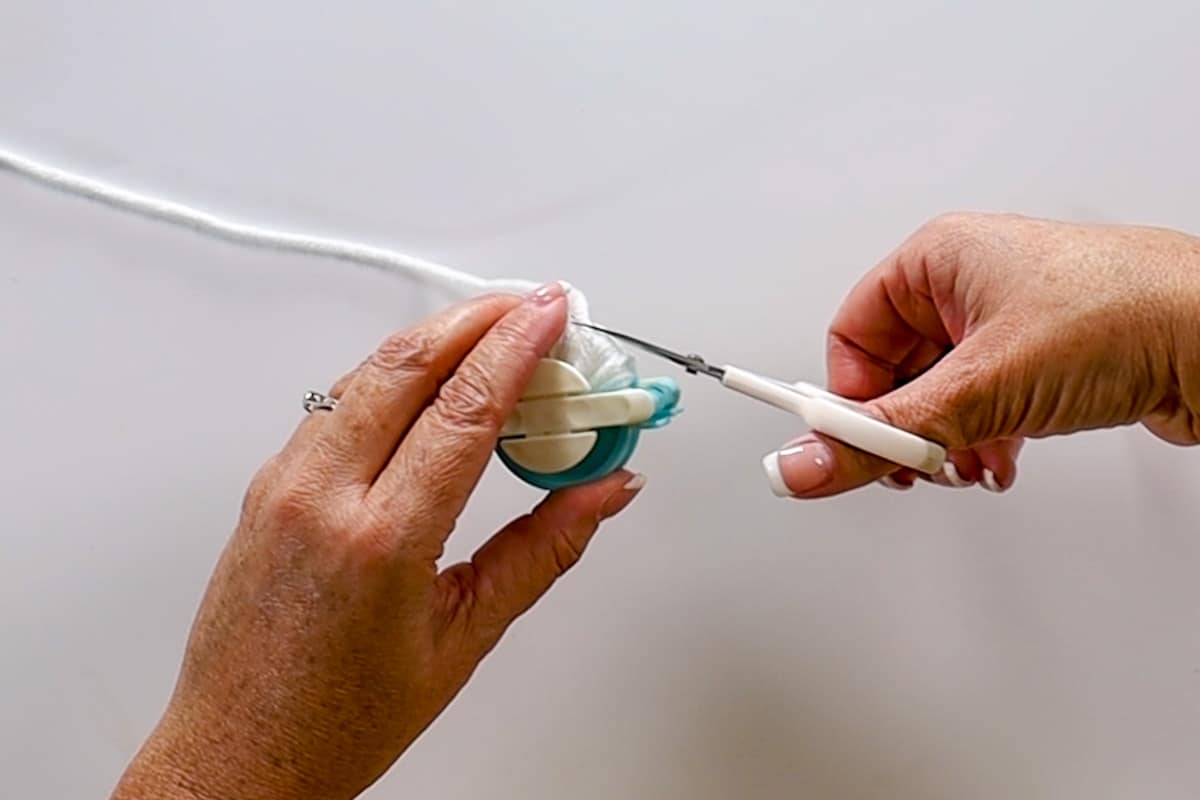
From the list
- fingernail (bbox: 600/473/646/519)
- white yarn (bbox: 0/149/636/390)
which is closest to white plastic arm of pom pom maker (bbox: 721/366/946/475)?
fingernail (bbox: 600/473/646/519)

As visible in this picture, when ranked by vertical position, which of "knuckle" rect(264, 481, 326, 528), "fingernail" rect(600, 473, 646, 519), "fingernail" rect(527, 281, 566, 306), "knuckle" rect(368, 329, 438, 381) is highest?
"fingernail" rect(527, 281, 566, 306)

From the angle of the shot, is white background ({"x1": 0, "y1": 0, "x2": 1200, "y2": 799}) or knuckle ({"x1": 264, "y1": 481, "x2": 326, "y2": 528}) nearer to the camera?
knuckle ({"x1": 264, "y1": 481, "x2": 326, "y2": 528})

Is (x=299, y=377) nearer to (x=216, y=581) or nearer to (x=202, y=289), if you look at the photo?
(x=202, y=289)

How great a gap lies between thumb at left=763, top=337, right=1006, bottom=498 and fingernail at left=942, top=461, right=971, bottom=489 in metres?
0.09

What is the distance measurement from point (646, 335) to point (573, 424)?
0.54 ft

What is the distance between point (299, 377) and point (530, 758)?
1.01ft

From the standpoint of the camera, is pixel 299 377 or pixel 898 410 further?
pixel 299 377

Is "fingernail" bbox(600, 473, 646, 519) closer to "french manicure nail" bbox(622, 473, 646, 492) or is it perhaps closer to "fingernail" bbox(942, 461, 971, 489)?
"french manicure nail" bbox(622, 473, 646, 492)

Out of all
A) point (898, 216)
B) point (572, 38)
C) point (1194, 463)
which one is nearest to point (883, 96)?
point (898, 216)

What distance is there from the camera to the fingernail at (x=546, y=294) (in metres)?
0.66

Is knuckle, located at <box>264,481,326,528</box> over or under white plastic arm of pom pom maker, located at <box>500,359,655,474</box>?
under

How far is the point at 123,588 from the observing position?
0.86 meters

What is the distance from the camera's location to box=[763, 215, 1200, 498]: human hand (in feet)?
2.09

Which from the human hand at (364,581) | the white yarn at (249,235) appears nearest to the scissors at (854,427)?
the human hand at (364,581)
